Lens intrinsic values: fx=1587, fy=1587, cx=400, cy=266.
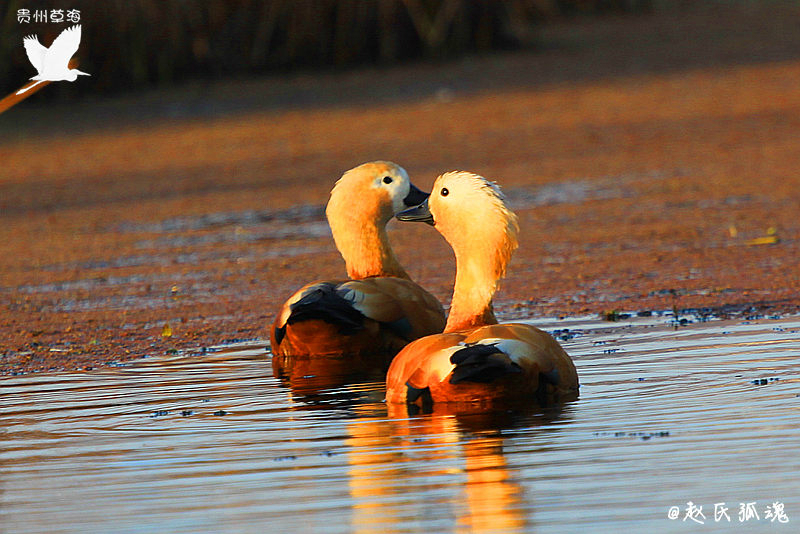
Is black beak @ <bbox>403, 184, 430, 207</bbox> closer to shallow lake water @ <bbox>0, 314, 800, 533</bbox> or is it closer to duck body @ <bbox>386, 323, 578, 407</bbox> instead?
shallow lake water @ <bbox>0, 314, 800, 533</bbox>

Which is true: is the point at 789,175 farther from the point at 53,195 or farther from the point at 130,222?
the point at 53,195

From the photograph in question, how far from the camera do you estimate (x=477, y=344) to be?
20.3ft

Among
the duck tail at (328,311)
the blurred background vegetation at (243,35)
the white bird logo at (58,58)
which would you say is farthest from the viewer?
the blurred background vegetation at (243,35)

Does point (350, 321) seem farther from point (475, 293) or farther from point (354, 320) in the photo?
point (475, 293)

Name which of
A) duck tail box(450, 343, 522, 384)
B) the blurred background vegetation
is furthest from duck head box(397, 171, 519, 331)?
the blurred background vegetation

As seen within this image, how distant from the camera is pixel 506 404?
633 cm

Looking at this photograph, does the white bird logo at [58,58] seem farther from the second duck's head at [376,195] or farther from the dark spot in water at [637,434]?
the second duck's head at [376,195]

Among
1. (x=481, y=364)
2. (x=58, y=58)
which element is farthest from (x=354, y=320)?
(x=58, y=58)

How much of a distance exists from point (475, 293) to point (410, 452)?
165cm

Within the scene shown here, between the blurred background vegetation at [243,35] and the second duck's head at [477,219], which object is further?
the blurred background vegetation at [243,35]

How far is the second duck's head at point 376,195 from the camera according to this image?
904cm

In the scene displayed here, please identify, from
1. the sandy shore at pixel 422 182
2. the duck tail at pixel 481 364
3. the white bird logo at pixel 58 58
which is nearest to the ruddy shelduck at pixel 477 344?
the duck tail at pixel 481 364

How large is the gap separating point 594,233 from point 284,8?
10.8m

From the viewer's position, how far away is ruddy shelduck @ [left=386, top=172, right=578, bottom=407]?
6.18m
